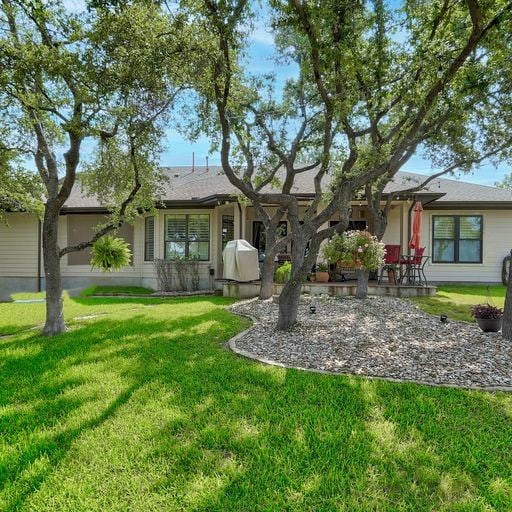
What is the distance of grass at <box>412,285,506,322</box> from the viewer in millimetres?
8031

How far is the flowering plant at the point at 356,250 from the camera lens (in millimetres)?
7809

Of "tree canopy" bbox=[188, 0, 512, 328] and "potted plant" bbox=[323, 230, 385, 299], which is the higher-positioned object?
"tree canopy" bbox=[188, 0, 512, 328]

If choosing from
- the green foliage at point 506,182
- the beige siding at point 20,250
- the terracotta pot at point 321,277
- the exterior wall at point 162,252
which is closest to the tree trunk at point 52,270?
the exterior wall at point 162,252

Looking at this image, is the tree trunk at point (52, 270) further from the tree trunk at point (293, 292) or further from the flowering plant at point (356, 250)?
the flowering plant at point (356, 250)

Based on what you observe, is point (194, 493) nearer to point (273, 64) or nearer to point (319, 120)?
point (319, 120)

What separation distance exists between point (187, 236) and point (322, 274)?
5.26m

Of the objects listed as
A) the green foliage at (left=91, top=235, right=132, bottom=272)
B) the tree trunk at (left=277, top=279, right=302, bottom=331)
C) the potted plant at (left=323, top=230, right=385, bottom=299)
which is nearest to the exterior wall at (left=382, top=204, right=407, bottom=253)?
the potted plant at (left=323, top=230, right=385, bottom=299)

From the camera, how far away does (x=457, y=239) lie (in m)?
13.8

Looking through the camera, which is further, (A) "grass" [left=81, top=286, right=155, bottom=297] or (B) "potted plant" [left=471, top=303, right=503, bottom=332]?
(A) "grass" [left=81, top=286, right=155, bottom=297]

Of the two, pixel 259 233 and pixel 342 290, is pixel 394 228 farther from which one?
pixel 259 233

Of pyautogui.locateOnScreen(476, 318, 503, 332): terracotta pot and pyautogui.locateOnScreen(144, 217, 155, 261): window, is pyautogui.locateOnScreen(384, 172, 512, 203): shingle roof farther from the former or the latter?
pyautogui.locateOnScreen(144, 217, 155, 261): window

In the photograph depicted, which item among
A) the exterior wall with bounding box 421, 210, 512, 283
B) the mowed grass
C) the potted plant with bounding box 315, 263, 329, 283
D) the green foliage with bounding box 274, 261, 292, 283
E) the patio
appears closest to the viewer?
the mowed grass

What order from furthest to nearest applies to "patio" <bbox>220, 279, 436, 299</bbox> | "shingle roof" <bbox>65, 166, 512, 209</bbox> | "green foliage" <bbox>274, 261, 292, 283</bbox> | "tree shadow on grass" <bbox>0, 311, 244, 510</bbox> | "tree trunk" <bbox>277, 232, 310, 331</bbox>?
"shingle roof" <bbox>65, 166, 512, 209</bbox>, "green foliage" <bbox>274, 261, 292, 283</bbox>, "patio" <bbox>220, 279, 436, 299</bbox>, "tree trunk" <bbox>277, 232, 310, 331</bbox>, "tree shadow on grass" <bbox>0, 311, 244, 510</bbox>

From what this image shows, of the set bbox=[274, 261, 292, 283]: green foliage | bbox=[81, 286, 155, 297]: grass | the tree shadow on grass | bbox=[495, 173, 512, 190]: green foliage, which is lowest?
bbox=[81, 286, 155, 297]: grass
